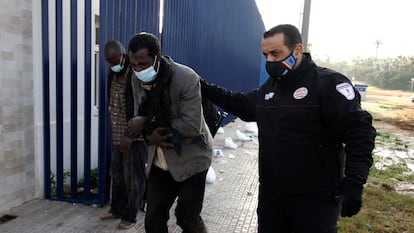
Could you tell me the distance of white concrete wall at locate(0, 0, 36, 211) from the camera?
3766 millimetres

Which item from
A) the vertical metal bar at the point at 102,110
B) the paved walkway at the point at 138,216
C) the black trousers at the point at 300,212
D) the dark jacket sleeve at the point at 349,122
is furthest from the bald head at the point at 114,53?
the dark jacket sleeve at the point at 349,122

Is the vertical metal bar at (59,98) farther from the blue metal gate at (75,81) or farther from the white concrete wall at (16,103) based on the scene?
the white concrete wall at (16,103)

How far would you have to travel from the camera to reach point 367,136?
1945mm

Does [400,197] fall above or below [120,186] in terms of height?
below

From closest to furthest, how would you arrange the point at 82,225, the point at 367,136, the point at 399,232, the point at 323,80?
the point at 367,136
the point at 323,80
the point at 82,225
the point at 399,232

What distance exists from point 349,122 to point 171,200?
4.54 ft

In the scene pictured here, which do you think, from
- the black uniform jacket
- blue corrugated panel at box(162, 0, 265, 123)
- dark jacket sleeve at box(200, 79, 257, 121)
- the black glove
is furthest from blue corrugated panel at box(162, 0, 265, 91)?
the black glove

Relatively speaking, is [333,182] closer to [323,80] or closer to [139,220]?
[323,80]

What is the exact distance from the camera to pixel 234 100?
9.05ft

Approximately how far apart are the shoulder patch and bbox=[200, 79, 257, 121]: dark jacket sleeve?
656 millimetres

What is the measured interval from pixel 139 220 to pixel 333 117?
2.55 meters

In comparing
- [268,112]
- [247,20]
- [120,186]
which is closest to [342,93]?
[268,112]

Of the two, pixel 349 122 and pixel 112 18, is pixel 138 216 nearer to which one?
pixel 112 18

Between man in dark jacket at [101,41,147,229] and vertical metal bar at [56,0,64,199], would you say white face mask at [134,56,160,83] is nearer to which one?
man in dark jacket at [101,41,147,229]
